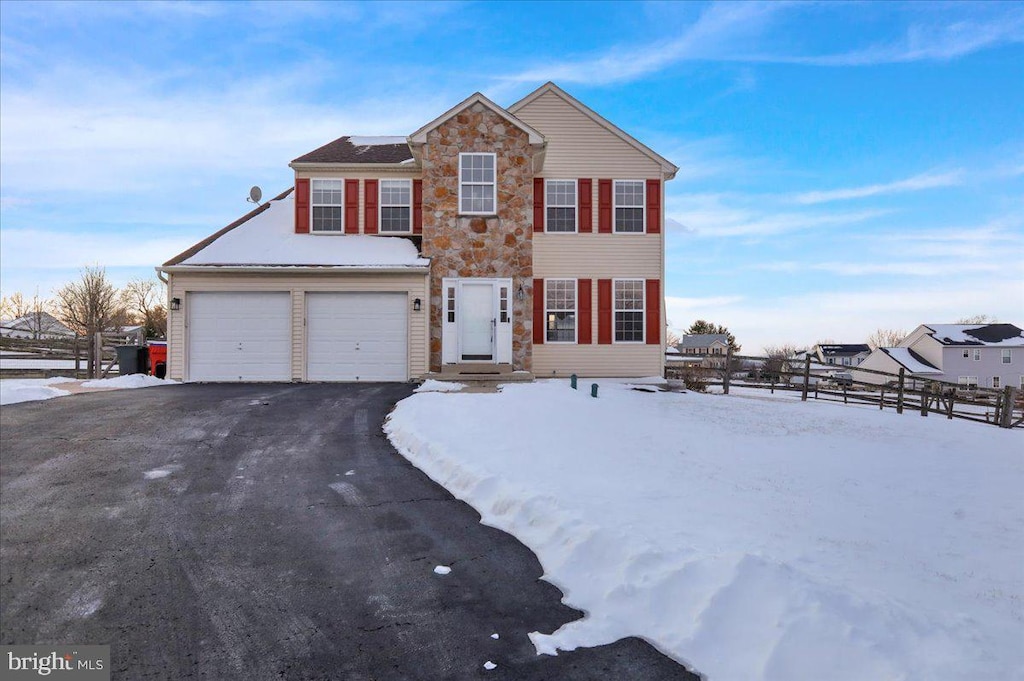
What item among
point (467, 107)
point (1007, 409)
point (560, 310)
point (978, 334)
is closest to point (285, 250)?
point (467, 107)

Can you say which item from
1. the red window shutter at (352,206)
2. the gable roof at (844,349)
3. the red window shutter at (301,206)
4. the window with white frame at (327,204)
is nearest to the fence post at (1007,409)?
the red window shutter at (352,206)

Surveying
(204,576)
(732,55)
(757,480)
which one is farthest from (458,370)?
(732,55)

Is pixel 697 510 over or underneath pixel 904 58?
underneath

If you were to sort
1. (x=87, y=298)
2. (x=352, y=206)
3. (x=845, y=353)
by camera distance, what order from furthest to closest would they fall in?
(x=845, y=353)
(x=87, y=298)
(x=352, y=206)

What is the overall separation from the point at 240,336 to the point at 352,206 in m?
4.93

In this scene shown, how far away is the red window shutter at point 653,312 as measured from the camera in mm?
16406

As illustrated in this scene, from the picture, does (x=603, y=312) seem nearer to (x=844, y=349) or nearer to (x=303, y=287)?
(x=303, y=287)

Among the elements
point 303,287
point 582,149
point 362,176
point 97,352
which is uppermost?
point 582,149

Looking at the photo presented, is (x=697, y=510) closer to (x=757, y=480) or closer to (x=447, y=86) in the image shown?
(x=757, y=480)

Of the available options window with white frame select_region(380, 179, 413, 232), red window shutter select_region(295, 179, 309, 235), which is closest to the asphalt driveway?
red window shutter select_region(295, 179, 309, 235)

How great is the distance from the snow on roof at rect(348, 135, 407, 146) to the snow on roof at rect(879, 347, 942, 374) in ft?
169

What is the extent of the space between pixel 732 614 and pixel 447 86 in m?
17.4

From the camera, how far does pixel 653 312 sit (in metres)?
16.4

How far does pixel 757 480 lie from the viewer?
6902 millimetres
